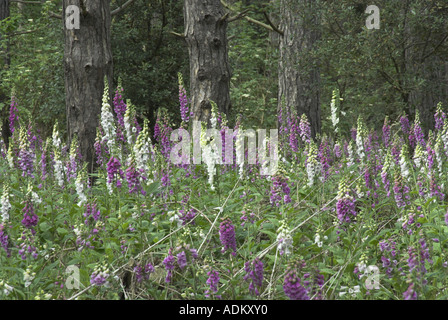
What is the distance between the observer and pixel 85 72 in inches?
274

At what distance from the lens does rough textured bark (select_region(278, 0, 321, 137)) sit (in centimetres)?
997

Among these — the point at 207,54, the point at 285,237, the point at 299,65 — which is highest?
the point at 299,65

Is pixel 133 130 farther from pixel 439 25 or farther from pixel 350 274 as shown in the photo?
pixel 439 25

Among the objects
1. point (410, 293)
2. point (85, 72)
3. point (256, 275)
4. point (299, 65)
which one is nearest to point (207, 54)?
point (85, 72)

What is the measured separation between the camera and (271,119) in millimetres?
16672

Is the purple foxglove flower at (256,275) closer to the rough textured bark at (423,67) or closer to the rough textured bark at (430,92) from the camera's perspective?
the rough textured bark at (423,67)

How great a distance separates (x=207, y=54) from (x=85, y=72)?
5.81 feet

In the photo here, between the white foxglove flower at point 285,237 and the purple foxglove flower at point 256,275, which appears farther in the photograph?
the white foxglove flower at point 285,237

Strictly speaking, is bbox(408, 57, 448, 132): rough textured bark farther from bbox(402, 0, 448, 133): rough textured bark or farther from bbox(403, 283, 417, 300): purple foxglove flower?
bbox(403, 283, 417, 300): purple foxglove flower

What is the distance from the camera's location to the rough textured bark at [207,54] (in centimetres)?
760

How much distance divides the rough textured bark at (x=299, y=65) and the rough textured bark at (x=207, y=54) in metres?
2.60

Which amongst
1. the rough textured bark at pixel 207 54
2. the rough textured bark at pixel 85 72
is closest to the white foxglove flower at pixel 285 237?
the rough textured bark at pixel 85 72

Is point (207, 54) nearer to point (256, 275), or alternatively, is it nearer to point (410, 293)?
point (256, 275)

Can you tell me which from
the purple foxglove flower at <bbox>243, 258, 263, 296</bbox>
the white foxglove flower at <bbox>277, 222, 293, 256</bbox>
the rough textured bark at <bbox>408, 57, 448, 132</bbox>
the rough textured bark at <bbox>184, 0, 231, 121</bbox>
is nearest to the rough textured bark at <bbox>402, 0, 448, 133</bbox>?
the rough textured bark at <bbox>408, 57, 448, 132</bbox>
